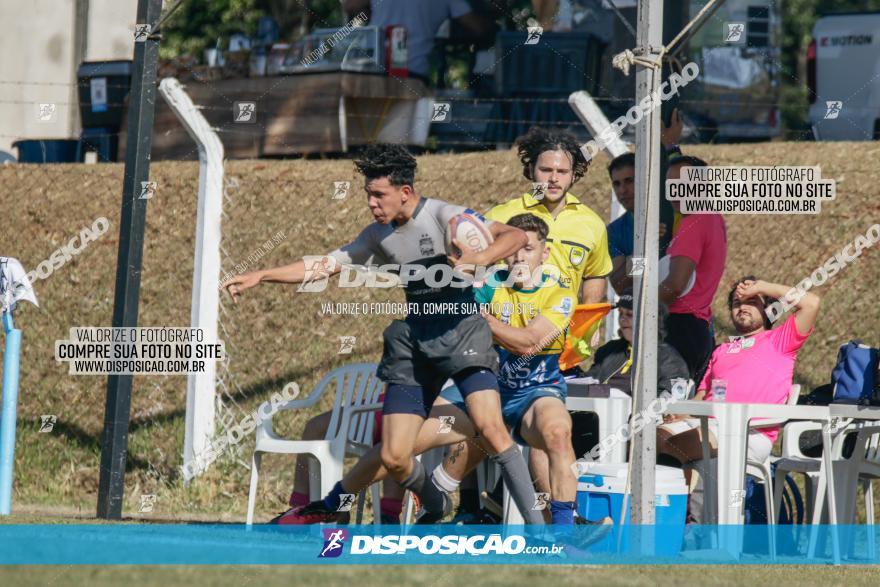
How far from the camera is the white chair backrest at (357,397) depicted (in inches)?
296

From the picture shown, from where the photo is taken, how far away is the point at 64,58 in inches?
661

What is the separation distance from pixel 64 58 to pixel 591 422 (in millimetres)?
11089

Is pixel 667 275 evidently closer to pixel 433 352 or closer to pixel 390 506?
pixel 433 352

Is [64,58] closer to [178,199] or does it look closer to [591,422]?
[178,199]

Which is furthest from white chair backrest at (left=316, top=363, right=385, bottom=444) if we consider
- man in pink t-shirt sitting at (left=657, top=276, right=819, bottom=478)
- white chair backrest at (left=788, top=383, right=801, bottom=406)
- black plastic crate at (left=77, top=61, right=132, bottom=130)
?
black plastic crate at (left=77, top=61, right=132, bottom=130)

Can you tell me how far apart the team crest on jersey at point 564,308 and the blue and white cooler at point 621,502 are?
0.74 m

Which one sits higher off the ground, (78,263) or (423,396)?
(78,263)

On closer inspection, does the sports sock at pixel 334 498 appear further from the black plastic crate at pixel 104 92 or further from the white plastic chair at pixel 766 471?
the black plastic crate at pixel 104 92

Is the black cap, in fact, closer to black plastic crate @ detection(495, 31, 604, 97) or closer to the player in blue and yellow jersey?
the player in blue and yellow jersey

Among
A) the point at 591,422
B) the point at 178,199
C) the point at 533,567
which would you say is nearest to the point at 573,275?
the point at 591,422

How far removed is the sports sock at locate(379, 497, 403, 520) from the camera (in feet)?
24.2

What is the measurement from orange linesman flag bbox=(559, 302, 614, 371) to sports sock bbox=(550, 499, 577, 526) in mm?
953

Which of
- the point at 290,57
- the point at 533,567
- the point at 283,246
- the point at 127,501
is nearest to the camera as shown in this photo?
the point at 533,567

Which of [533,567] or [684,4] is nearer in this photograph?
[533,567]
